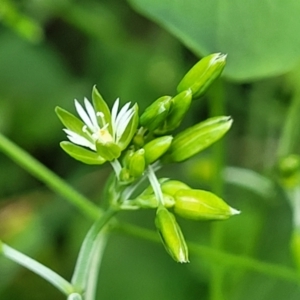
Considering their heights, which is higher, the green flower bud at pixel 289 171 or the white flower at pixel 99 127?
the green flower bud at pixel 289 171

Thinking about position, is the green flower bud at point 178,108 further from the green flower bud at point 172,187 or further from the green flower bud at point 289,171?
the green flower bud at point 289,171

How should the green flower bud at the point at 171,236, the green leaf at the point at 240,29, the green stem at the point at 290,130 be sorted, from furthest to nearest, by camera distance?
1. the green stem at the point at 290,130
2. the green leaf at the point at 240,29
3. the green flower bud at the point at 171,236

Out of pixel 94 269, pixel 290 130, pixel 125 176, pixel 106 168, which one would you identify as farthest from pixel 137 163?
pixel 106 168

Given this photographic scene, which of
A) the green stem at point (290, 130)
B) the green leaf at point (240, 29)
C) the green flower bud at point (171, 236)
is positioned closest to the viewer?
the green flower bud at point (171, 236)

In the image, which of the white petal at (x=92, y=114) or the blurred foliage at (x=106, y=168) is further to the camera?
the blurred foliage at (x=106, y=168)

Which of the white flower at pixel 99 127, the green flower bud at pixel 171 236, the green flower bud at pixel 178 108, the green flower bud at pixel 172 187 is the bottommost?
the green flower bud at pixel 171 236

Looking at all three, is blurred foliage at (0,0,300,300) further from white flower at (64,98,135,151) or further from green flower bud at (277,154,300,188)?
white flower at (64,98,135,151)

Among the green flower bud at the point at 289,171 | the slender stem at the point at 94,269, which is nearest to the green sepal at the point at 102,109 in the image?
the slender stem at the point at 94,269
